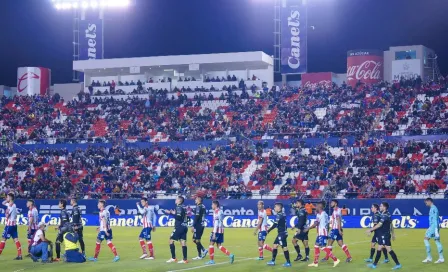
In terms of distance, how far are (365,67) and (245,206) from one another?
88.9ft

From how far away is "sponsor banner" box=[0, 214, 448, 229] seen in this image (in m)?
49.0

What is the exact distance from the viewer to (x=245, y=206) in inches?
2153

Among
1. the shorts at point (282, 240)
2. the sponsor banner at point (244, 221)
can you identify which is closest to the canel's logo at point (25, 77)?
the sponsor banner at point (244, 221)

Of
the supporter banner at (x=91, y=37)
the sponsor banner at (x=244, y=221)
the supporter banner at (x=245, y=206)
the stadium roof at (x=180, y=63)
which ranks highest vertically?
the supporter banner at (x=91, y=37)

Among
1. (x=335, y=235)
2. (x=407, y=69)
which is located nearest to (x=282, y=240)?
(x=335, y=235)

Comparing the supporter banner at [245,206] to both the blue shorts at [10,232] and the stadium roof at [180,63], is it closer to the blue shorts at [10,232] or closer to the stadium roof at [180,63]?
the blue shorts at [10,232]

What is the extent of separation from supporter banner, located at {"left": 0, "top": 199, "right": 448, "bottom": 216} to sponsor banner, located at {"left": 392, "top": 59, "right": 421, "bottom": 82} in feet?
79.8

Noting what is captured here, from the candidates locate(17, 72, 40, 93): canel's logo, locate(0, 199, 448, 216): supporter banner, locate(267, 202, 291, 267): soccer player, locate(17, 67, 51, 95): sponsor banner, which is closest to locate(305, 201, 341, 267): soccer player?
locate(267, 202, 291, 267): soccer player

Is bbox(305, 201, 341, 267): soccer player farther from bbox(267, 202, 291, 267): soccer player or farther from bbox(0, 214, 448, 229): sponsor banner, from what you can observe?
bbox(0, 214, 448, 229): sponsor banner

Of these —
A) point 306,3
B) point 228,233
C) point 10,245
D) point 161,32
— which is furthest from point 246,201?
point 161,32

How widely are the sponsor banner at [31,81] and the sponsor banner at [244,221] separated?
30.6m

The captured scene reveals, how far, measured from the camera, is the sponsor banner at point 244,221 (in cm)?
4897

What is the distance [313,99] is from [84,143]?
2206cm

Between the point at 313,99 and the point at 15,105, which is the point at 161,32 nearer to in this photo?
the point at 15,105
